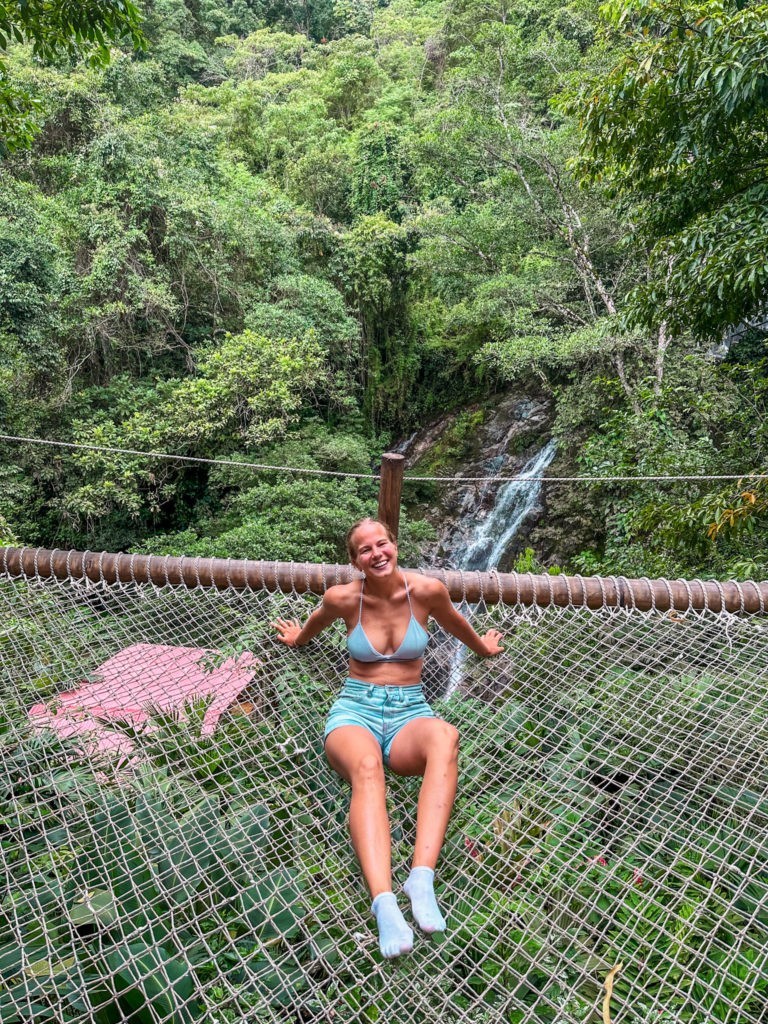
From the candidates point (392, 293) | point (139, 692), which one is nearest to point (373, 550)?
point (139, 692)

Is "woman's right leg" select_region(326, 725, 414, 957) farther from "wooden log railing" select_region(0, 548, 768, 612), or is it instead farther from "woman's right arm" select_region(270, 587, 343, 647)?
"wooden log railing" select_region(0, 548, 768, 612)

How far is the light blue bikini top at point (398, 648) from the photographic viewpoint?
1514mm

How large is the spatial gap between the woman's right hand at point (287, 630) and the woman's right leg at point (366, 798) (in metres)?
0.48

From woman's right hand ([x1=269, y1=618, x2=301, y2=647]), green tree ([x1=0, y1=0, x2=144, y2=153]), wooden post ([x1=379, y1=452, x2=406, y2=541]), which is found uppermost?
green tree ([x1=0, y1=0, x2=144, y2=153])

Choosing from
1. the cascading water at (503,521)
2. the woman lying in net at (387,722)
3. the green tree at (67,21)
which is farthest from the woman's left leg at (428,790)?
the cascading water at (503,521)

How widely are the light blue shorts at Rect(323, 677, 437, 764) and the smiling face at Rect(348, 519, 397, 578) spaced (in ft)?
0.91

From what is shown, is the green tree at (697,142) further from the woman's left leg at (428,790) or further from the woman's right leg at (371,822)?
the woman's right leg at (371,822)

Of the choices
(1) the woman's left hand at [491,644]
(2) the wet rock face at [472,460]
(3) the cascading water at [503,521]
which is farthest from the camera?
(2) the wet rock face at [472,460]

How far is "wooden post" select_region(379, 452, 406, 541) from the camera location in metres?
2.13

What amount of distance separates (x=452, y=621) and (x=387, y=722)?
34 centimetres

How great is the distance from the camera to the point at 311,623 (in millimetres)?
1729

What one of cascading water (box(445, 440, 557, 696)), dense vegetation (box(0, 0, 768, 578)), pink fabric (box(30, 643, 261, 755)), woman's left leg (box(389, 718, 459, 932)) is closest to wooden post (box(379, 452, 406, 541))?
pink fabric (box(30, 643, 261, 755))

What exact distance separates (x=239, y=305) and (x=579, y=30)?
5.75 m

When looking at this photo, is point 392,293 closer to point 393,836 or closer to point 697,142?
point 697,142
